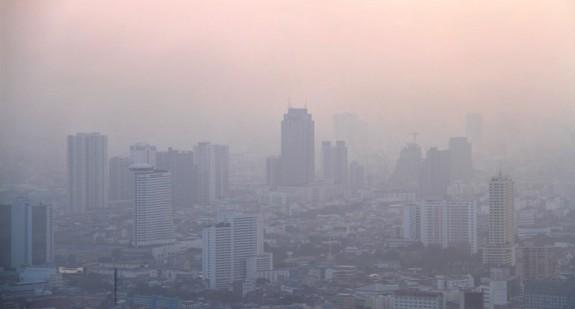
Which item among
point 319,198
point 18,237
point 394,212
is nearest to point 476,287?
point 394,212

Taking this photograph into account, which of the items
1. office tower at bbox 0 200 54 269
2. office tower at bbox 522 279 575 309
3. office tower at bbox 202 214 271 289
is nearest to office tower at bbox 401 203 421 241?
office tower at bbox 522 279 575 309

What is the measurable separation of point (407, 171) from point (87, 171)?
174 centimetres

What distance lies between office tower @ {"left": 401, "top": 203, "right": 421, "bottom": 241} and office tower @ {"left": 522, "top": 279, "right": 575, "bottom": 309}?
627mm

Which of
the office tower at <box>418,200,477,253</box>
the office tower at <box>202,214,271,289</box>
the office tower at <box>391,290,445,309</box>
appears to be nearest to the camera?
the office tower at <box>391,290,445,309</box>

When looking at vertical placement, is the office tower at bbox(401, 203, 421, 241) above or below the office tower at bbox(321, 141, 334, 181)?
below

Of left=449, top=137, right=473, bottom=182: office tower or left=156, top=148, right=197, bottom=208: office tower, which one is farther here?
left=156, top=148, right=197, bottom=208: office tower

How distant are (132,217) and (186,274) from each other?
52cm

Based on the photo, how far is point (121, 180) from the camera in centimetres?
484

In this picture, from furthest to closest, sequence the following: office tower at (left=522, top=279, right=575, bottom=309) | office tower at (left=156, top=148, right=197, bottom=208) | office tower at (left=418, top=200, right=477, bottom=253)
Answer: office tower at (left=156, top=148, right=197, bottom=208)
office tower at (left=418, top=200, right=477, bottom=253)
office tower at (left=522, top=279, right=575, bottom=309)

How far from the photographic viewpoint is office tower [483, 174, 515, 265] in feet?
14.7

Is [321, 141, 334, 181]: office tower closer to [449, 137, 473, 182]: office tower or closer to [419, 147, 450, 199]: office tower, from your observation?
[419, 147, 450, 199]: office tower

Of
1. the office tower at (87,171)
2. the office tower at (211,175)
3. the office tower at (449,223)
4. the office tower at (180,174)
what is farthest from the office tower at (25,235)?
the office tower at (449,223)

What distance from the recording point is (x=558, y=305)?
4.20 meters

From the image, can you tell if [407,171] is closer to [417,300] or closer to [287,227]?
[287,227]
